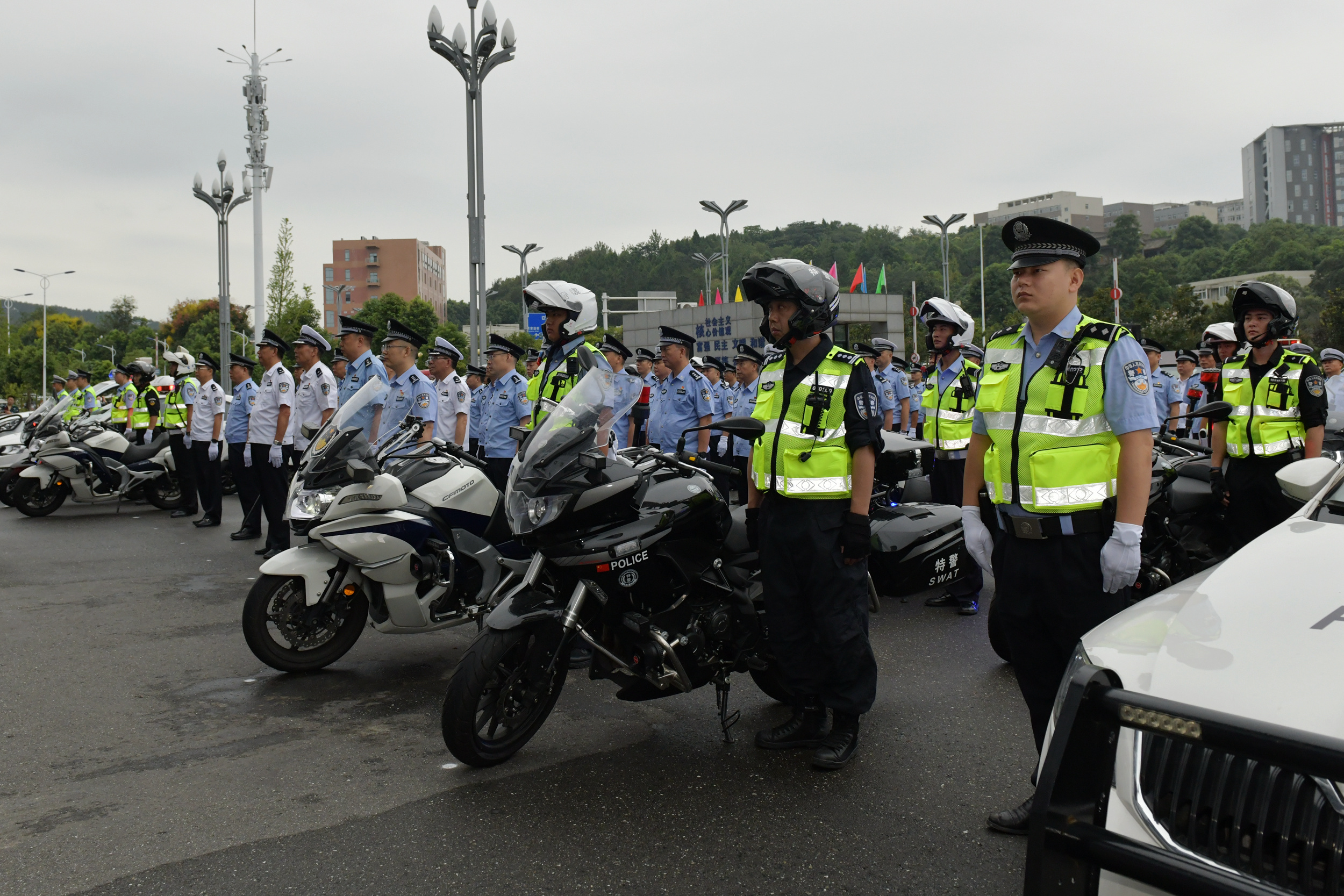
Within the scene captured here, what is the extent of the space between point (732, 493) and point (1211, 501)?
8.12 metres

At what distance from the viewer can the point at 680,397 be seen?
11133 millimetres

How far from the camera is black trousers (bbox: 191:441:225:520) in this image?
11.5 meters

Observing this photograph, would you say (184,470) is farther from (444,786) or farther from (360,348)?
(444,786)

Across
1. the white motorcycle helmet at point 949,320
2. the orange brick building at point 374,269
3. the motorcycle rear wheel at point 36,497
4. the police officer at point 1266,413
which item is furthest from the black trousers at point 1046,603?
the orange brick building at point 374,269

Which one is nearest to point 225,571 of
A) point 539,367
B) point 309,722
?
point 539,367

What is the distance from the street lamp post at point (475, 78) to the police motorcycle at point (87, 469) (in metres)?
Result: 5.48

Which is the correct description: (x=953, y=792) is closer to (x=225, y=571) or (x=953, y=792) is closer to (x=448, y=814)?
(x=448, y=814)

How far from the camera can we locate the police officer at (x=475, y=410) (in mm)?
13359

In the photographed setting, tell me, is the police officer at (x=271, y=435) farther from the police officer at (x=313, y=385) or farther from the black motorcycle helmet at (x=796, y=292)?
the black motorcycle helmet at (x=796, y=292)

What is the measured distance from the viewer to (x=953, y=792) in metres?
3.64

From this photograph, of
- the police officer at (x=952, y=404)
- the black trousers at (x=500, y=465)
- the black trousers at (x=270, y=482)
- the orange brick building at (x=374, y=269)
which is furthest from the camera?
the orange brick building at (x=374, y=269)

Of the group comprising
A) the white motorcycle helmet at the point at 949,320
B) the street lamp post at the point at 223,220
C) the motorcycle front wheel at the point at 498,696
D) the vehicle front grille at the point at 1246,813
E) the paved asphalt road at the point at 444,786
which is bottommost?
the paved asphalt road at the point at 444,786

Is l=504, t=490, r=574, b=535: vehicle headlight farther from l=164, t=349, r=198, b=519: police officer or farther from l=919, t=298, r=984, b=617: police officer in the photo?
l=164, t=349, r=198, b=519: police officer

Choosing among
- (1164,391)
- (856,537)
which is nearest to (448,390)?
(856,537)
